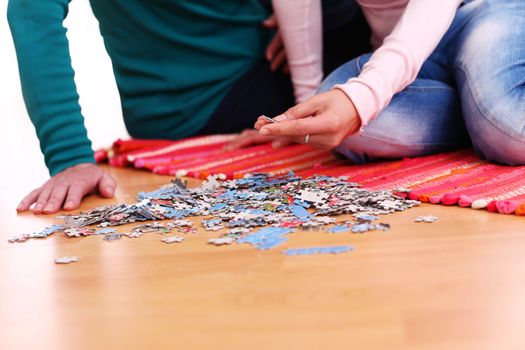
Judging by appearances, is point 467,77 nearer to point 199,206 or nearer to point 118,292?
point 199,206

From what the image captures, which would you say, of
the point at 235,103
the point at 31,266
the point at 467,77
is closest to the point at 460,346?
the point at 31,266

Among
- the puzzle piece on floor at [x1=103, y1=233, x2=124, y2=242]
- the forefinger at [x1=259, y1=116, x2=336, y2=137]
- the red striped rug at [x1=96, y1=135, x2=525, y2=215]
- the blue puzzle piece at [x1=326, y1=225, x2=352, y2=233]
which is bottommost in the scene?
the red striped rug at [x1=96, y1=135, x2=525, y2=215]

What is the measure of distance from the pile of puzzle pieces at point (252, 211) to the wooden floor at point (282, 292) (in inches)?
1.3

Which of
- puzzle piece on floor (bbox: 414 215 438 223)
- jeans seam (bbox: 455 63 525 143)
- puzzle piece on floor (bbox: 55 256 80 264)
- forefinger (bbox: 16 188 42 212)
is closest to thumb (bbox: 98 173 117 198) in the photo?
forefinger (bbox: 16 188 42 212)

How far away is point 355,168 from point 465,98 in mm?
291

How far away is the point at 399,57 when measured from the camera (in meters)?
1.44

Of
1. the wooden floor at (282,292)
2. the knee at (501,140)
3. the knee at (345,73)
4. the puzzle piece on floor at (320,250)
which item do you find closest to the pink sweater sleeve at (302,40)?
the knee at (345,73)

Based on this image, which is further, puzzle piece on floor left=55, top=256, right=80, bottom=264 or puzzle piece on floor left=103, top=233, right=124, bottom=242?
puzzle piece on floor left=103, top=233, right=124, bottom=242

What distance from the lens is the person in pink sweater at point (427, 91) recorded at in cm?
133

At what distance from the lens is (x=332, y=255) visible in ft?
3.44

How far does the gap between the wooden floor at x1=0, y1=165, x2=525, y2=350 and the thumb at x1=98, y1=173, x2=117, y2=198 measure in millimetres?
367

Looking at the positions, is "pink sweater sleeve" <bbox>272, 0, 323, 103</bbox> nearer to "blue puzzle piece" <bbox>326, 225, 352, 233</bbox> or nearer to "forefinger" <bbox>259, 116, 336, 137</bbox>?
"forefinger" <bbox>259, 116, 336, 137</bbox>

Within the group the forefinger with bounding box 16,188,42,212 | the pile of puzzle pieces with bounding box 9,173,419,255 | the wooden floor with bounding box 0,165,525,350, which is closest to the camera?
the wooden floor with bounding box 0,165,525,350

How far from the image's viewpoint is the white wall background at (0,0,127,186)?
11.0ft
